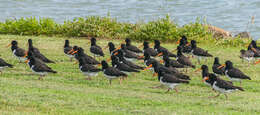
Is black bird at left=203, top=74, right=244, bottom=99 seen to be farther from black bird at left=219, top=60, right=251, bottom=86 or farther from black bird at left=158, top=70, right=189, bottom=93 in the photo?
black bird at left=219, top=60, right=251, bottom=86

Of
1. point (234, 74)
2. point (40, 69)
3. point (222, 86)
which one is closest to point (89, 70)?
point (40, 69)

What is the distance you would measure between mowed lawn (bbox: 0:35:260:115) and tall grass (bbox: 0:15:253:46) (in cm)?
794

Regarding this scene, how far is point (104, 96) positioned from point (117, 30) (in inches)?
571

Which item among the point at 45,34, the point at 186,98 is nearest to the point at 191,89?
the point at 186,98

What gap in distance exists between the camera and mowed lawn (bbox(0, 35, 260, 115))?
12.4 m

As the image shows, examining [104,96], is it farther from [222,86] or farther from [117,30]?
[117,30]

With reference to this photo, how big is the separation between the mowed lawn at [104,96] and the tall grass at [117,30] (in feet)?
26.0

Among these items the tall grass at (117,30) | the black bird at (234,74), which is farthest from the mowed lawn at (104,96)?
the tall grass at (117,30)

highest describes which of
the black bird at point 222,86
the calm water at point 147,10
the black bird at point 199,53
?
the black bird at point 222,86

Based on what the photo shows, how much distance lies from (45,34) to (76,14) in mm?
16206

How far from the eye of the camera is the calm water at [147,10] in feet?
143

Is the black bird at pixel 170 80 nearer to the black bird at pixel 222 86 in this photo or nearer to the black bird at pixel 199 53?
the black bird at pixel 222 86

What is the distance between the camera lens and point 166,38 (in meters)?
27.2

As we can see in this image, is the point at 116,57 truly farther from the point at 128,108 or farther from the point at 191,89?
the point at 128,108
